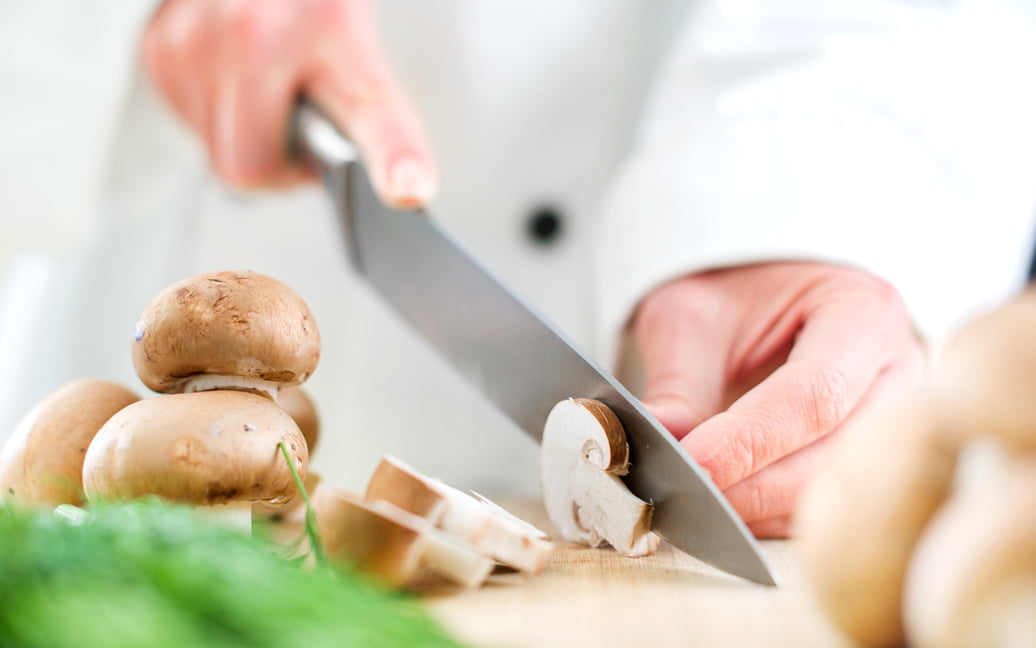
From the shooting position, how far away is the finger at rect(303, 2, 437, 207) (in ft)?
4.07

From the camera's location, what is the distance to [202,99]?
1.75 metres

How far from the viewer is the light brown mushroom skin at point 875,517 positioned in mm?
438

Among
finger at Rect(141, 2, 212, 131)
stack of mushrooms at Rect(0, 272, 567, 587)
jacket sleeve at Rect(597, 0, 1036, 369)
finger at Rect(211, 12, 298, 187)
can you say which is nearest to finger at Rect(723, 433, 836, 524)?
stack of mushrooms at Rect(0, 272, 567, 587)

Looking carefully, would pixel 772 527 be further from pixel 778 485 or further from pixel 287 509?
pixel 287 509

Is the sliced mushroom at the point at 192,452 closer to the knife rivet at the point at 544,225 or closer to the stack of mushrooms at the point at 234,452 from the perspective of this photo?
the stack of mushrooms at the point at 234,452

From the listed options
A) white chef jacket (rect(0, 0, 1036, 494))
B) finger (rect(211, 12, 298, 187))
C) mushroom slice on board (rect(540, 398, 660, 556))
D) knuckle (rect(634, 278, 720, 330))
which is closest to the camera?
mushroom slice on board (rect(540, 398, 660, 556))

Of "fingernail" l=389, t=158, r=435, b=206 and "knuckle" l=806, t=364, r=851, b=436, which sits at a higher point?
"fingernail" l=389, t=158, r=435, b=206

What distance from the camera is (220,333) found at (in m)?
0.70

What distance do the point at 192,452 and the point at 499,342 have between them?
0.45 meters

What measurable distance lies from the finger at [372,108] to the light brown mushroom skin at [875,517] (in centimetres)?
84

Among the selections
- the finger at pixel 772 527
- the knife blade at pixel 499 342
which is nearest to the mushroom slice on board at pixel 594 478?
the knife blade at pixel 499 342

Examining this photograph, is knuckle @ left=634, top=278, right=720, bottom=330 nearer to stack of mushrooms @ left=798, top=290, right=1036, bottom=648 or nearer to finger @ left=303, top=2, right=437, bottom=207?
finger @ left=303, top=2, right=437, bottom=207

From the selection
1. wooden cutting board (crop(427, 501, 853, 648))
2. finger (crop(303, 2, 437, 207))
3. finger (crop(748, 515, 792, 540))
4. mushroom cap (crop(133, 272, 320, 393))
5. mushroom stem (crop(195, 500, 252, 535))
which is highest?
finger (crop(303, 2, 437, 207))

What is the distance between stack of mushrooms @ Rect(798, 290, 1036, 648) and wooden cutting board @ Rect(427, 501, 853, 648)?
115mm
